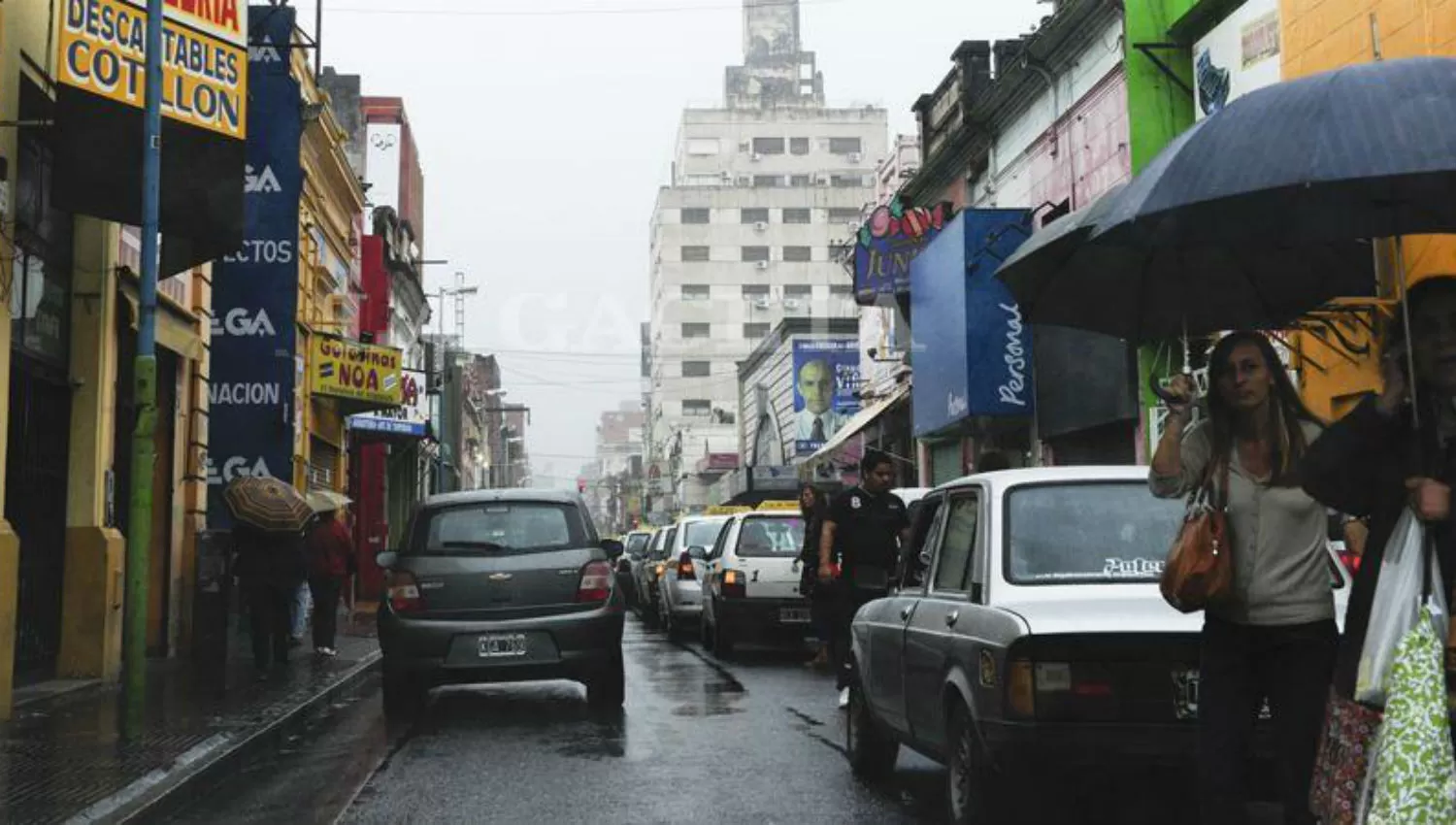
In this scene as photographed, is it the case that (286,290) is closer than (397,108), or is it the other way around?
(286,290)

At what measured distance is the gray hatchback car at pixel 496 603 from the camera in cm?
1088

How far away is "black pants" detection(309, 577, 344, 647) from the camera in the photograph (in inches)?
652

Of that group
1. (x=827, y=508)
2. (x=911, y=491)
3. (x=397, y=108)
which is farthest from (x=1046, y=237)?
(x=397, y=108)

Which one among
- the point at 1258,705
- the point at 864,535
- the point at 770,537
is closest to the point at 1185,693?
the point at 1258,705

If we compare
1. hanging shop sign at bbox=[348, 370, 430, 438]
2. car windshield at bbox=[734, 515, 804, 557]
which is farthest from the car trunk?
hanging shop sign at bbox=[348, 370, 430, 438]

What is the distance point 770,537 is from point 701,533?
6404 mm

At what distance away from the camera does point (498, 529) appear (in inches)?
445

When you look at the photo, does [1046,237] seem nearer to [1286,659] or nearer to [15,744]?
[1286,659]

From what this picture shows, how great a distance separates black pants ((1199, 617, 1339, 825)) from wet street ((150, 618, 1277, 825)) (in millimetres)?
1786

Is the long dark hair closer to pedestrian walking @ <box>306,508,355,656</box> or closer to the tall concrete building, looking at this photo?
pedestrian walking @ <box>306,508,355,656</box>

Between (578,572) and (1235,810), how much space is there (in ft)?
23.4

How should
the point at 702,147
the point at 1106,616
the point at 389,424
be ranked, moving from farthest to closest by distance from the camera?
the point at 702,147 → the point at 389,424 → the point at 1106,616

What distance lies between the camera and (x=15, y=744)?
8.88 metres

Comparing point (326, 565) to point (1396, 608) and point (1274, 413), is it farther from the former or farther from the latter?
point (1396, 608)
